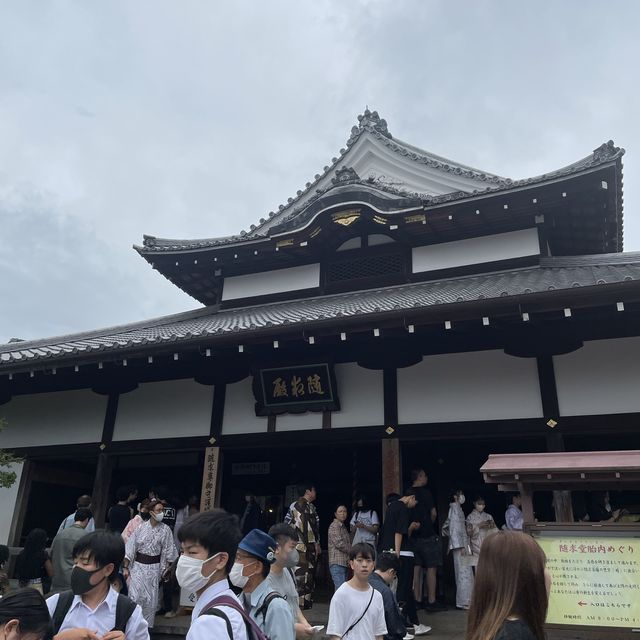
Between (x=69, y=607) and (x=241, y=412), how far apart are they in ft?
20.9

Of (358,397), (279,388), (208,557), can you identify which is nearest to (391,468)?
(358,397)

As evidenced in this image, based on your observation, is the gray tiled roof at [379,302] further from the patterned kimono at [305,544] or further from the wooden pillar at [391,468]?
the patterned kimono at [305,544]

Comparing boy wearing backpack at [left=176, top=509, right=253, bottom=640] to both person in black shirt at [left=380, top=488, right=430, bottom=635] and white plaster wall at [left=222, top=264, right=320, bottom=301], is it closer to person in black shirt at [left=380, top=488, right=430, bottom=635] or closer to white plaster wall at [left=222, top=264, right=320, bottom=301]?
person in black shirt at [left=380, top=488, right=430, bottom=635]

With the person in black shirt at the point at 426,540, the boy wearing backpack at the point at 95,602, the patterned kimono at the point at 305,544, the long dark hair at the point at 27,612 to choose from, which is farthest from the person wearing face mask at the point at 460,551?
the long dark hair at the point at 27,612

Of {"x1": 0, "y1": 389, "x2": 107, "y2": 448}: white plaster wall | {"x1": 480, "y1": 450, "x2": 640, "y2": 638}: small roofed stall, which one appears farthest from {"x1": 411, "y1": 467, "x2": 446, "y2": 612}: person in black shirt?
{"x1": 0, "y1": 389, "x2": 107, "y2": 448}: white plaster wall

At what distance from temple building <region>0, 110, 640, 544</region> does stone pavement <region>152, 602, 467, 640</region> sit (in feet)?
5.75

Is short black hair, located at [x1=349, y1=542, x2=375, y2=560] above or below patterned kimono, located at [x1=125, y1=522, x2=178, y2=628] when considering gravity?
above

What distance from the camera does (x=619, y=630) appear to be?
171 inches

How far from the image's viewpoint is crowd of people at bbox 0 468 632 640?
6.72 ft

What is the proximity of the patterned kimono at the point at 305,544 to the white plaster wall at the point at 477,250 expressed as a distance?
498 cm

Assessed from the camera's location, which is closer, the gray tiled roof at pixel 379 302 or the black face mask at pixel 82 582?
the black face mask at pixel 82 582

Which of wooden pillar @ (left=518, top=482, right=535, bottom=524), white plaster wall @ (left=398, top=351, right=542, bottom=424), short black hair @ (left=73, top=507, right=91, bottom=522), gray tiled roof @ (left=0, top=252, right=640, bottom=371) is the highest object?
gray tiled roof @ (left=0, top=252, right=640, bottom=371)

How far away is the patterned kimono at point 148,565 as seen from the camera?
6.98m

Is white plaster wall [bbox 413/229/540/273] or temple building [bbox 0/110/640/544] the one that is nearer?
temple building [bbox 0/110/640/544]
